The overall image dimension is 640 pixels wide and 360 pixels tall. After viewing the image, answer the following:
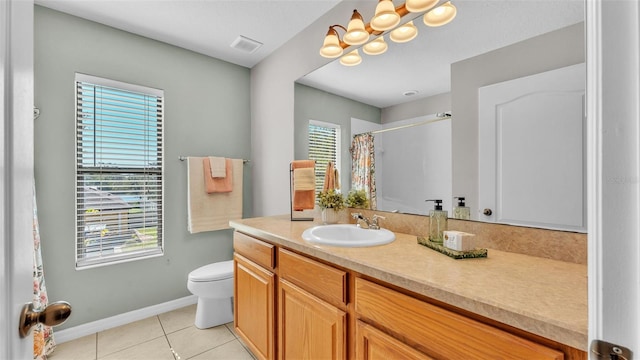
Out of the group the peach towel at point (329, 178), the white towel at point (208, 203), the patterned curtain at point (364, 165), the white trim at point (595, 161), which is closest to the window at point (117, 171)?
the white towel at point (208, 203)

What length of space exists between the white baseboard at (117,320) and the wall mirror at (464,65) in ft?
6.88

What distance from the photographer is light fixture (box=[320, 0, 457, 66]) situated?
1.40m

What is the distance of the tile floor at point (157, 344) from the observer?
185 cm

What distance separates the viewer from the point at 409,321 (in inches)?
34.8

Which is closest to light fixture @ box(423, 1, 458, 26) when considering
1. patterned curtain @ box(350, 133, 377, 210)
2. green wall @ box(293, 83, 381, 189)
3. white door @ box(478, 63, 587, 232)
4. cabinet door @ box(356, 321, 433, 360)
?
white door @ box(478, 63, 587, 232)

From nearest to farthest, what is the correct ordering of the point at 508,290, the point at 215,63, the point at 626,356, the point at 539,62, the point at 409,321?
1. the point at 626,356
2. the point at 508,290
3. the point at 409,321
4. the point at 539,62
5. the point at 215,63

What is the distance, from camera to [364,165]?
188 cm

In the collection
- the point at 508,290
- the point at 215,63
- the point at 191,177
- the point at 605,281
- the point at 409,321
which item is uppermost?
the point at 215,63

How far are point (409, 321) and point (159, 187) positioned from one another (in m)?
2.35

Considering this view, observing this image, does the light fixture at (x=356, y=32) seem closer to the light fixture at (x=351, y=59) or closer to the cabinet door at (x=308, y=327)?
the light fixture at (x=351, y=59)

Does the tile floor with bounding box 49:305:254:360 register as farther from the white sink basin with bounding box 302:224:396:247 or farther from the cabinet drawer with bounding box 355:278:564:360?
the cabinet drawer with bounding box 355:278:564:360

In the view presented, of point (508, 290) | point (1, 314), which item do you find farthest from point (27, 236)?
point (508, 290)

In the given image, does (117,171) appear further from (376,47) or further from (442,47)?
(442,47)

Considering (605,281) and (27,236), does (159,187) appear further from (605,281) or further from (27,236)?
(605,281)
